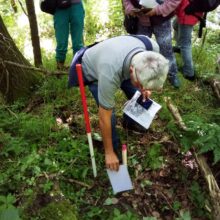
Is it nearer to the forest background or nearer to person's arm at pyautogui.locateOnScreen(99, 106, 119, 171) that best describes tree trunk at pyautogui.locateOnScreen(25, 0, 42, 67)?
the forest background

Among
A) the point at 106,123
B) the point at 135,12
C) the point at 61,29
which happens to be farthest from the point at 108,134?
the point at 61,29

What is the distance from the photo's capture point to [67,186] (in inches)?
127

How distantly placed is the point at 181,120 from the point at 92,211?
113 centimetres

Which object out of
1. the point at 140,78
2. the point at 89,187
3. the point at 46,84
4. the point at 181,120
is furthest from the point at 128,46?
the point at 46,84

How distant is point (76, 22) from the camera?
4320 millimetres

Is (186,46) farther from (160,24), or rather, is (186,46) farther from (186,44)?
(160,24)

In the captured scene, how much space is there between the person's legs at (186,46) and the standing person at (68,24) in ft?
3.73

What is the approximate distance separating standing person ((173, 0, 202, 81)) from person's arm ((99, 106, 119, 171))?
184 centimetres

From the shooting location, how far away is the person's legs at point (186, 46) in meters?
4.39

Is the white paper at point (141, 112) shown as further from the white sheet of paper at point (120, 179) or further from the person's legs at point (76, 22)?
the person's legs at point (76, 22)

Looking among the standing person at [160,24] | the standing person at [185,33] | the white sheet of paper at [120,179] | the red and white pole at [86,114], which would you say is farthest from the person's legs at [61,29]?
the white sheet of paper at [120,179]

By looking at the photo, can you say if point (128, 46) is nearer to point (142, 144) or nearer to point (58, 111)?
point (142, 144)

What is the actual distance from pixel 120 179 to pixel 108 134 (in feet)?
1.50

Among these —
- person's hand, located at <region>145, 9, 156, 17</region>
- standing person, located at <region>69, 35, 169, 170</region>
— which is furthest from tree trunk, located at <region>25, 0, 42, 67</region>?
standing person, located at <region>69, 35, 169, 170</region>
